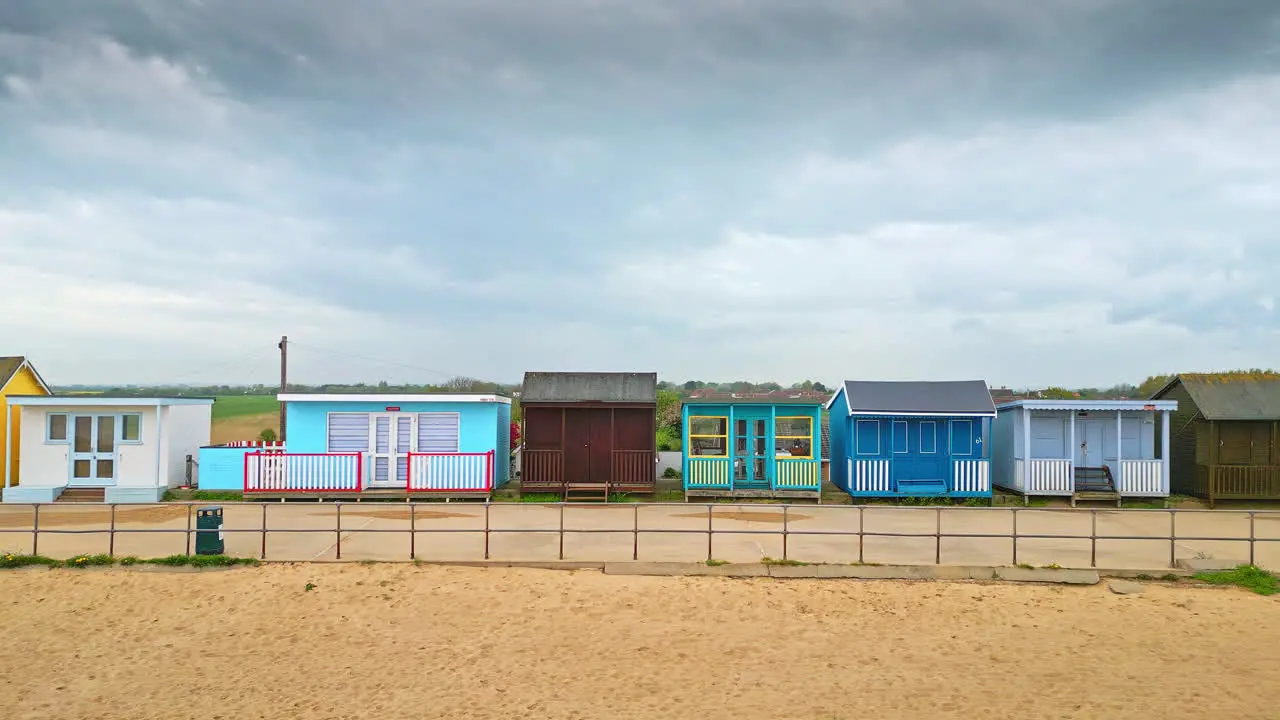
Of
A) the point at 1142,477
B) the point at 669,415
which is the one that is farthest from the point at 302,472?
the point at 669,415

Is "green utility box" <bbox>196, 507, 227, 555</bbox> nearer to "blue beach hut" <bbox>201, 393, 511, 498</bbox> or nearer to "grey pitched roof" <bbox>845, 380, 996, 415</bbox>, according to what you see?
"blue beach hut" <bbox>201, 393, 511, 498</bbox>

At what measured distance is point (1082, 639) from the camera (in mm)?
10469

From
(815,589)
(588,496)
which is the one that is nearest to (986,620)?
(815,589)

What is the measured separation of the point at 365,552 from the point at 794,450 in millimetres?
11764

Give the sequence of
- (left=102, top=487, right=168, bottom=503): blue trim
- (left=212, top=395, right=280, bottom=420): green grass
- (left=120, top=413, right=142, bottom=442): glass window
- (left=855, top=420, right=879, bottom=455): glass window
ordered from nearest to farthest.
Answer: (left=102, top=487, right=168, bottom=503): blue trim, (left=120, top=413, right=142, bottom=442): glass window, (left=855, top=420, right=879, bottom=455): glass window, (left=212, top=395, right=280, bottom=420): green grass

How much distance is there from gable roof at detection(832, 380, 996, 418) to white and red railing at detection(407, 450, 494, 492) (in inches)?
385

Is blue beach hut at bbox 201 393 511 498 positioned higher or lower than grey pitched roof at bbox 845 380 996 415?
lower

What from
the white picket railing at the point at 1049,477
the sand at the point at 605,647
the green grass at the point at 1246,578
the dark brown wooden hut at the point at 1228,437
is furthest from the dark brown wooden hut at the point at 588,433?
the dark brown wooden hut at the point at 1228,437

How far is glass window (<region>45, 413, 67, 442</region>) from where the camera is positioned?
20578 mm

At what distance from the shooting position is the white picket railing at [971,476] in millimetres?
20562

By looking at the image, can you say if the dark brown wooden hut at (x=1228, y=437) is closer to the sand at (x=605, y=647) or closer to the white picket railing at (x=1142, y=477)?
the white picket railing at (x=1142, y=477)

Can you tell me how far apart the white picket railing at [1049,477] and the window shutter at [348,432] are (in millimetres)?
17582

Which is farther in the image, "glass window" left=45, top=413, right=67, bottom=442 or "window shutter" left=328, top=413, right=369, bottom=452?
"window shutter" left=328, top=413, right=369, bottom=452

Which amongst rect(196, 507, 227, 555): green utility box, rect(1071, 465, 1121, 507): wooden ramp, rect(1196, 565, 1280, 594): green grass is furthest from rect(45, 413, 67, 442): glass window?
rect(1071, 465, 1121, 507): wooden ramp
